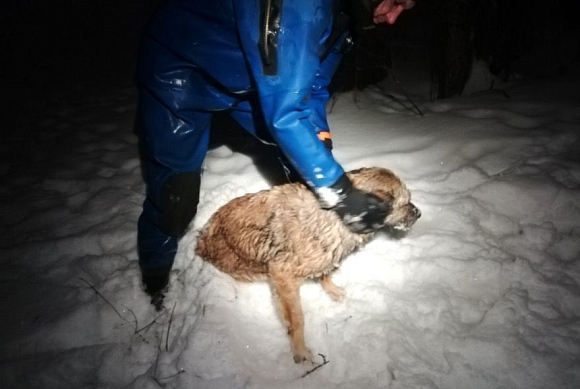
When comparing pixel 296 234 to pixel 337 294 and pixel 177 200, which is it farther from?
pixel 177 200

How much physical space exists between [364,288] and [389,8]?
2.12 meters

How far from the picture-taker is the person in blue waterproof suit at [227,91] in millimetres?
1831

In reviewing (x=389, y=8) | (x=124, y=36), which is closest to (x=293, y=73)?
(x=389, y=8)

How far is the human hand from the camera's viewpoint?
2369mm

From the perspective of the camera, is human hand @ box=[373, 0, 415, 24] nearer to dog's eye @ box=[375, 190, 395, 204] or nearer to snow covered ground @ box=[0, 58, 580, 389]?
dog's eye @ box=[375, 190, 395, 204]

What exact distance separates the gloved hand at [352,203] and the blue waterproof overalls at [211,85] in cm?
6

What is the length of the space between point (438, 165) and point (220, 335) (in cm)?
279

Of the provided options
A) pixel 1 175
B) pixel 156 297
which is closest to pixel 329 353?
Answer: pixel 156 297

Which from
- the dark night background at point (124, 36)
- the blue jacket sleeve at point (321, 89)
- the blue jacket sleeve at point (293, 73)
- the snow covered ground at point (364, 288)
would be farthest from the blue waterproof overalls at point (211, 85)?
the dark night background at point (124, 36)

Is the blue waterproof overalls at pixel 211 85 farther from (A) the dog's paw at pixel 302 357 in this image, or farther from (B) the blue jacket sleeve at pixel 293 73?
(A) the dog's paw at pixel 302 357

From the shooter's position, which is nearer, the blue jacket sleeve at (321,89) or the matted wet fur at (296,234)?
the matted wet fur at (296,234)

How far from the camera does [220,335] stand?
2369 millimetres

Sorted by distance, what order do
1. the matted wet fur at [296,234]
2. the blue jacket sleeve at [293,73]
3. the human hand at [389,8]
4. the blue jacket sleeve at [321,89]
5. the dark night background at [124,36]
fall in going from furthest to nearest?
1. the dark night background at [124,36]
2. the blue jacket sleeve at [321,89]
3. the human hand at [389,8]
4. the matted wet fur at [296,234]
5. the blue jacket sleeve at [293,73]

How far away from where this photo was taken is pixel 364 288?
259cm
